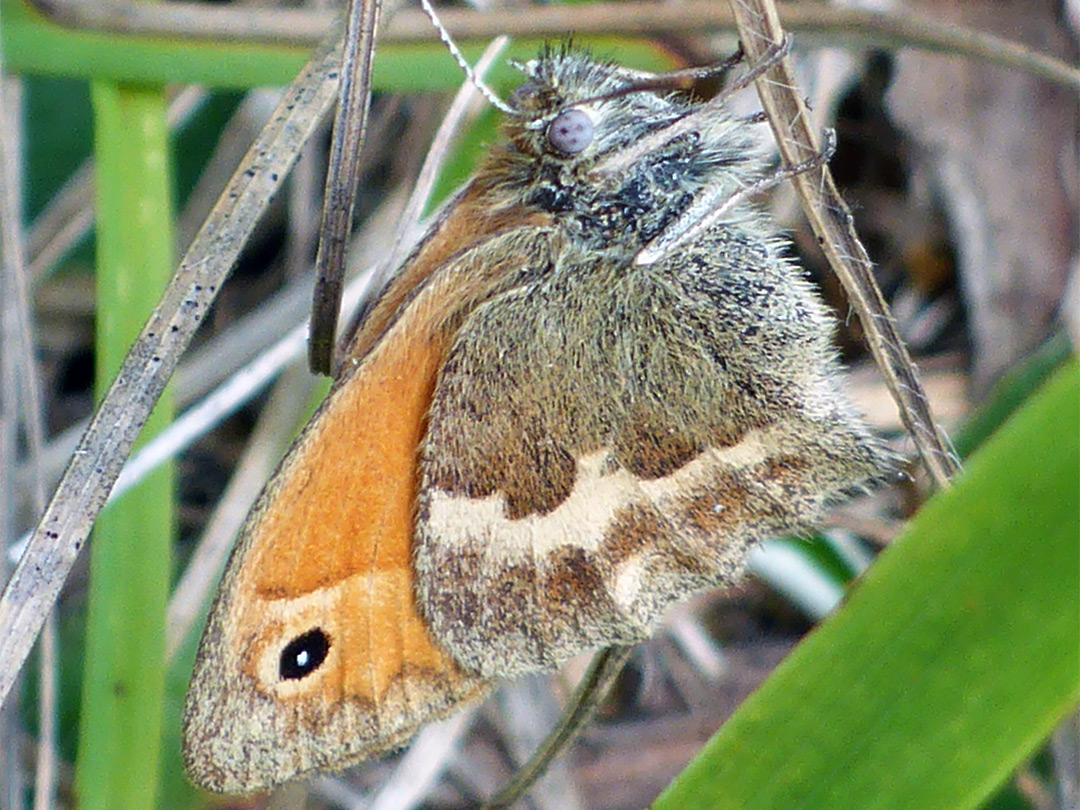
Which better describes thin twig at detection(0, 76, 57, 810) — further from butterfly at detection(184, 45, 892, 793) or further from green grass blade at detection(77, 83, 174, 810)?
butterfly at detection(184, 45, 892, 793)

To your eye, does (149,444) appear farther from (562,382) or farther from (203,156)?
(203,156)

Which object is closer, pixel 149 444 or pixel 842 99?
pixel 149 444

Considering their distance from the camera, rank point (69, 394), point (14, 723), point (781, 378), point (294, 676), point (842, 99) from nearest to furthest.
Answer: point (294, 676) → point (781, 378) → point (14, 723) → point (842, 99) → point (69, 394)

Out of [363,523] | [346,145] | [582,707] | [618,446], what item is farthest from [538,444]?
[346,145]

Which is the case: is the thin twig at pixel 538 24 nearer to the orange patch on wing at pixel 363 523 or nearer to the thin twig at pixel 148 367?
the thin twig at pixel 148 367

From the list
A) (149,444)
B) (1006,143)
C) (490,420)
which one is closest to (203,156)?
(149,444)

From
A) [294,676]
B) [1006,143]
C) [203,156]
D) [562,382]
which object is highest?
[203,156]

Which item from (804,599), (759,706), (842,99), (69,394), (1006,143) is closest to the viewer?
(759,706)

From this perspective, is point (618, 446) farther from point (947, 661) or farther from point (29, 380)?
point (29, 380)
